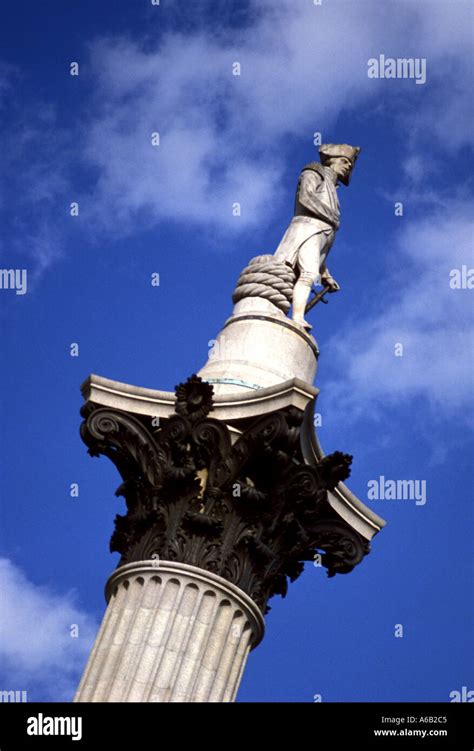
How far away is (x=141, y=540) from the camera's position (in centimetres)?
2406

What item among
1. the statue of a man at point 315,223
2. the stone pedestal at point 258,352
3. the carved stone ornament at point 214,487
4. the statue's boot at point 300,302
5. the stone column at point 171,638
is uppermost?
the statue of a man at point 315,223

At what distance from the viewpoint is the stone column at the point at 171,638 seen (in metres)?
22.2

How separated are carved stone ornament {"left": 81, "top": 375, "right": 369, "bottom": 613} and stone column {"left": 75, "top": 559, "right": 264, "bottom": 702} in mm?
305

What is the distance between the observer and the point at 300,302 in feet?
92.8

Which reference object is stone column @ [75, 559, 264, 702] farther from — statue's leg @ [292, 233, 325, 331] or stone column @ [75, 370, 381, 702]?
statue's leg @ [292, 233, 325, 331]

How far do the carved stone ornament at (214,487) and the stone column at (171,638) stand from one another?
0.31 meters

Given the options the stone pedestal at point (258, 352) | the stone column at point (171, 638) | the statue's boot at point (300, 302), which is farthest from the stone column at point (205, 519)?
the statue's boot at point (300, 302)

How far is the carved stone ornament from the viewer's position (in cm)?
2366

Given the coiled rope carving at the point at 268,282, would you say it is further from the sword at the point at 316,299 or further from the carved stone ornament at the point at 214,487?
the carved stone ornament at the point at 214,487
